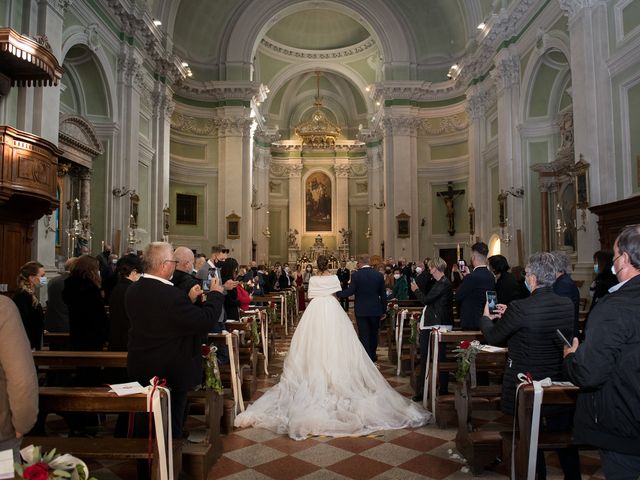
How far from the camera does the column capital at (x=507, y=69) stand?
15.4m

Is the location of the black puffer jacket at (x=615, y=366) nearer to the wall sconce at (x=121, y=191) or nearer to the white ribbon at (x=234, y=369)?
the white ribbon at (x=234, y=369)

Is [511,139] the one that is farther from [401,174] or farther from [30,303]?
[30,303]

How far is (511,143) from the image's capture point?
50.9 ft

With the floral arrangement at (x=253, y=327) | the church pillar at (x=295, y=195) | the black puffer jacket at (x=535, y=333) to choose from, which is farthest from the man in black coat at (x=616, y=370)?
the church pillar at (x=295, y=195)

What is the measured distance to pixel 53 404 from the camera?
10.7ft

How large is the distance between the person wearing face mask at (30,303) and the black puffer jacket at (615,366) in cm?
485

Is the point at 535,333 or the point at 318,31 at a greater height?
the point at 318,31

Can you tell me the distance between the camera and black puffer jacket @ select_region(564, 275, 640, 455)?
233 cm

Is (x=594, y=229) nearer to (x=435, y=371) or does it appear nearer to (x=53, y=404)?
(x=435, y=371)

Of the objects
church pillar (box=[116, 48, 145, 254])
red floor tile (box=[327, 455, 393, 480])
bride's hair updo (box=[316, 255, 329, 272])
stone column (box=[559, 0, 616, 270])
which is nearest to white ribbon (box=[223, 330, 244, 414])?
bride's hair updo (box=[316, 255, 329, 272])

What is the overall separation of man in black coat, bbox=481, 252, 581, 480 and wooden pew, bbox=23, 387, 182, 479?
2282 millimetres

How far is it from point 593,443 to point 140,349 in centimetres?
276

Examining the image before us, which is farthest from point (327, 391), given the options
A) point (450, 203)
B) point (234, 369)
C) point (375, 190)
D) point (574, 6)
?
point (375, 190)

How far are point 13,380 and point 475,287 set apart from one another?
4.79 m
